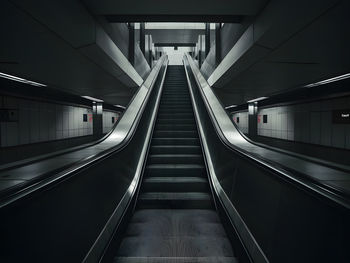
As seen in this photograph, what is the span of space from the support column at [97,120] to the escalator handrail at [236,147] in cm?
705

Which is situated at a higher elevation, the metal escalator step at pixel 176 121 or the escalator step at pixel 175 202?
the metal escalator step at pixel 176 121

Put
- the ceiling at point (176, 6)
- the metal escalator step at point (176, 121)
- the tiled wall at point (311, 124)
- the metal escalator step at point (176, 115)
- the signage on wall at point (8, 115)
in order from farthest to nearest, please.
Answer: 1. the tiled wall at point (311, 124)
2. the signage on wall at point (8, 115)
3. the metal escalator step at point (176, 115)
4. the metal escalator step at point (176, 121)
5. the ceiling at point (176, 6)

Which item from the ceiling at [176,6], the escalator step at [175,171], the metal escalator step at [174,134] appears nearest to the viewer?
the ceiling at [176,6]

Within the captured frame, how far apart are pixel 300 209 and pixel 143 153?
8.73 ft

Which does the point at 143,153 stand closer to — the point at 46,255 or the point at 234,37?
the point at 46,255

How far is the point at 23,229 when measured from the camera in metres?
1.08

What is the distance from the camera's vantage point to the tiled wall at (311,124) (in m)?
7.18

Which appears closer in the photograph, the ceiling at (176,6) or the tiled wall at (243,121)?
the ceiling at (176,6)

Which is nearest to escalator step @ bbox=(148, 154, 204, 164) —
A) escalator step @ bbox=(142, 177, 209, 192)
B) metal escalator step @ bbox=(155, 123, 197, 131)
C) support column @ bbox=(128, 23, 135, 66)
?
escalator step @ bbox=(142, 177, 209, 192)

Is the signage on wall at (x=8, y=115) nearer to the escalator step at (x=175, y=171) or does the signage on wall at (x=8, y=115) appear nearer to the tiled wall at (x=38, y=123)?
the tiled wall at (x=38, y=123)

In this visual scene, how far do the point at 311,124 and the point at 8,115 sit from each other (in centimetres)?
1086

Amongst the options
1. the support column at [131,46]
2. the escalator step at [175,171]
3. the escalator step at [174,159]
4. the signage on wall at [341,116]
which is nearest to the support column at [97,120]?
the support column at [131,46]

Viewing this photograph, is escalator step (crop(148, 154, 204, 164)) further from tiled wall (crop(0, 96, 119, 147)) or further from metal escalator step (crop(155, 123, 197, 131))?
tiled wall (crop(0, 96, 119, 147))

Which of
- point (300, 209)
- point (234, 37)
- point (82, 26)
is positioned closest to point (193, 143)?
point (234, 37)
